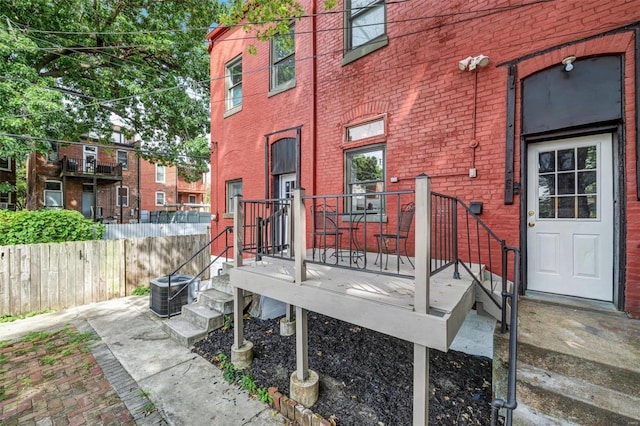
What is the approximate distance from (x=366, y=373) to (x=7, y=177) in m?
21.7

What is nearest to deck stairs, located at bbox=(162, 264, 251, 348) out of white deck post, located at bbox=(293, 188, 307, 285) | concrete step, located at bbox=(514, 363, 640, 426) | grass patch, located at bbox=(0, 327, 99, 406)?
grass patch, located at bbox=(0, 327, 99, 406)

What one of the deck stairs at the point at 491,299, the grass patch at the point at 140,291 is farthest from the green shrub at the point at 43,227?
the deck stairs at the point at 491,299

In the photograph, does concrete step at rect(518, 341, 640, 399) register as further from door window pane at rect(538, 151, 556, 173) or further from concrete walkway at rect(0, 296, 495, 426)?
door window pane at rect(538, 151, 556, 173)

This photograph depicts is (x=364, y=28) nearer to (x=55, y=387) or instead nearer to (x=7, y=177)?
(x=55, y=387)

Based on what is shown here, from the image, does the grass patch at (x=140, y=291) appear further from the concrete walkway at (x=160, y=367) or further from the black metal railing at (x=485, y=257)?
the black metal railing at (x=485, y=257)

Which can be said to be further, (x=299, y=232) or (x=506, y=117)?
(x=506, y=117)

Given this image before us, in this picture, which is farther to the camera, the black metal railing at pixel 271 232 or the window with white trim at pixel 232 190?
the window with white trim at pixel 232 190

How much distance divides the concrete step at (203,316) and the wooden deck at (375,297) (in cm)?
137

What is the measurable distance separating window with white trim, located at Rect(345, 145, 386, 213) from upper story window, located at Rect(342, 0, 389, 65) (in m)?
1.94

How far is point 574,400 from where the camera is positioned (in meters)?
2.08

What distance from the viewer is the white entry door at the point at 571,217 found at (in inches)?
134

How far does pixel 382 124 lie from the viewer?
5.20m

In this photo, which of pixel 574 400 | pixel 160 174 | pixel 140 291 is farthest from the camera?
pixel 160 174

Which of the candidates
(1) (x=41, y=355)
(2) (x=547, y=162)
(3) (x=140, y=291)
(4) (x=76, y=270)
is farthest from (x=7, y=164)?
(2) (x=547, y=162)
